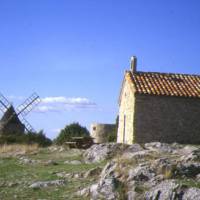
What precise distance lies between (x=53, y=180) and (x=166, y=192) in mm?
4909

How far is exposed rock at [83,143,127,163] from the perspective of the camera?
21.8 m

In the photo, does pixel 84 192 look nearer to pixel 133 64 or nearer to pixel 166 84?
pixel 166 84

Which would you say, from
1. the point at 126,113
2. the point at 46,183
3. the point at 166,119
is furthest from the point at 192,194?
the point at 126,113

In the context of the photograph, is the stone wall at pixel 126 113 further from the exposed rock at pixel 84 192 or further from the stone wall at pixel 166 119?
the exposed rock at pixel 84 192

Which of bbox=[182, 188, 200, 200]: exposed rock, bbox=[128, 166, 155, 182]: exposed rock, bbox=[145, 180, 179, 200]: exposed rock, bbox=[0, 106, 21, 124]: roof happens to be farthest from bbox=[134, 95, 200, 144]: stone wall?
bbox=[0, 106, 21, 124]: roof

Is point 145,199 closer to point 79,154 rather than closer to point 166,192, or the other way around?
point 166,192

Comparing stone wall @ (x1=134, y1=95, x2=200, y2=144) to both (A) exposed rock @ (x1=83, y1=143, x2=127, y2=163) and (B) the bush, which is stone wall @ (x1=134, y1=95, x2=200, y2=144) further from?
(B) the bush

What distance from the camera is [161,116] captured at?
2755cm

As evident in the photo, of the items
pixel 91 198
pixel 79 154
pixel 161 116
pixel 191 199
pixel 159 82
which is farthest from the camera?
pixel 159 82

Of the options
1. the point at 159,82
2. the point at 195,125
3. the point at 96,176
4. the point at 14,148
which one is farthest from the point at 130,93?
the point at 96,176

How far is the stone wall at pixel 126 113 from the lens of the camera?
28.1 m

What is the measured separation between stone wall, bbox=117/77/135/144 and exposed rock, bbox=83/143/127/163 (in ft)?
14.1

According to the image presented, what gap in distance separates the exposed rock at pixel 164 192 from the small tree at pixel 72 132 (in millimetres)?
30742

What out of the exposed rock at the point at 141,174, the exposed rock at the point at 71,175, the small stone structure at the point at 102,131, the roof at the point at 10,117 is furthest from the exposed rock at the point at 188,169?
the roof at the point at 10,117
